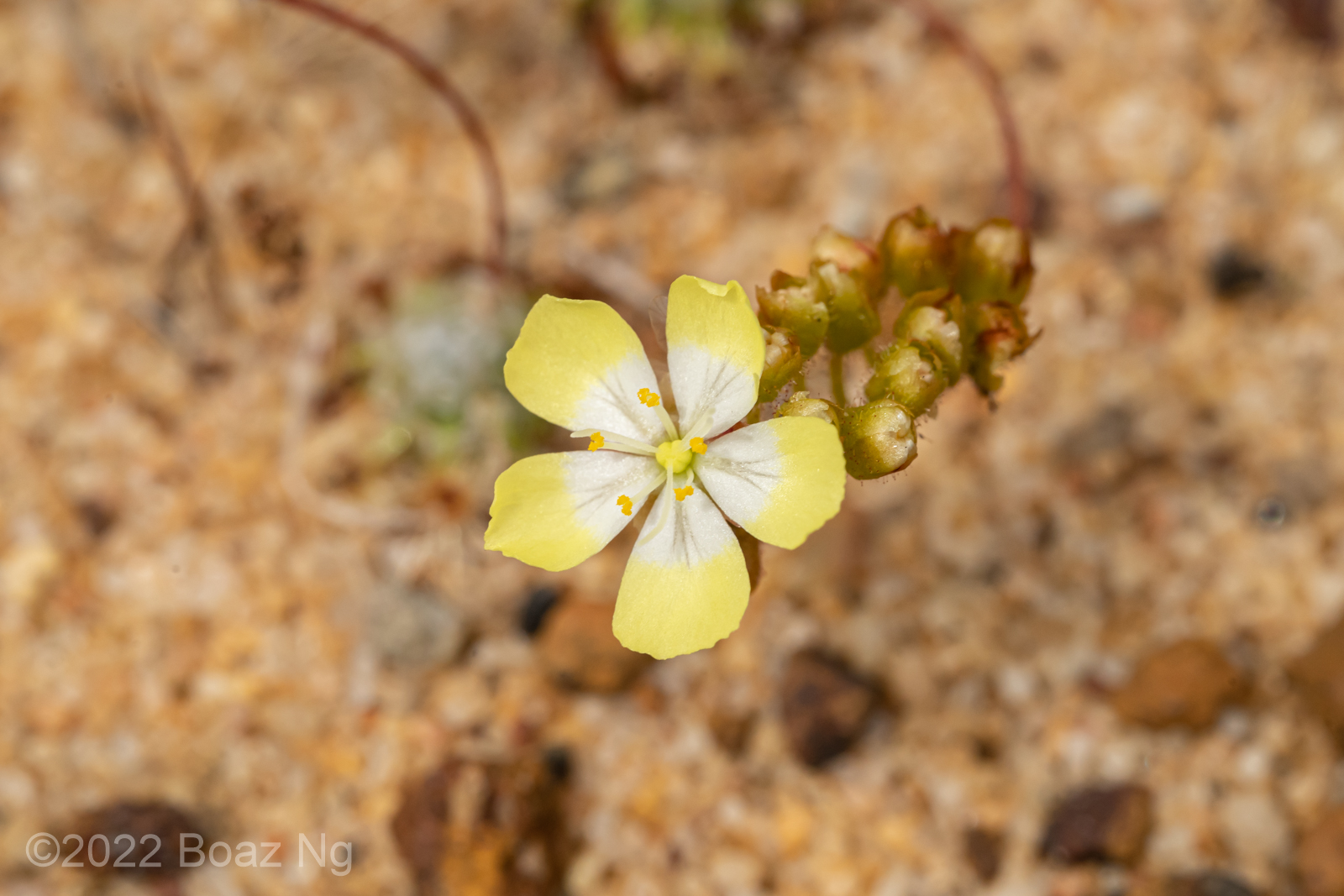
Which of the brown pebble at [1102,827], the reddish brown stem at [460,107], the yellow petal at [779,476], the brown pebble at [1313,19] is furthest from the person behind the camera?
the brown pebble at [1313,19]

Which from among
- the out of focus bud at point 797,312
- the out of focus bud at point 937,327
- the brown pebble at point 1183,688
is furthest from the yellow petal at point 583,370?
the brown pebble at point 1183,688

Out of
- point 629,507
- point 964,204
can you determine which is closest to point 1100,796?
point 629,507

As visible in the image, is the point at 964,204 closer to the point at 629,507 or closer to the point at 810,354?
the point at 810,354

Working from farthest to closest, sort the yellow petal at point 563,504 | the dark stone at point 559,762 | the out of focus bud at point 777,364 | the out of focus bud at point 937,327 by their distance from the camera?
1. the dark stone at point 559,762
2. the out of focus bud at point 937,327
3. the out of focus bud at point 777,364
4. the yellow petal at point 563,504

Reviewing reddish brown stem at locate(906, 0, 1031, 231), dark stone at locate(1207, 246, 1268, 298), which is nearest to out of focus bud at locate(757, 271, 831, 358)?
reddish brown stem at locate(906, 0, 1031, 231)

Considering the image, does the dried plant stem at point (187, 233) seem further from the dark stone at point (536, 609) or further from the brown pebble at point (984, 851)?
the brown pebble at point (984, 851)

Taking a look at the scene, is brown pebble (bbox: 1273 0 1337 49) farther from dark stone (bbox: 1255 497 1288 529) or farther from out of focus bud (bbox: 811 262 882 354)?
out of focus bud (bbox: 811 262 882 354)
